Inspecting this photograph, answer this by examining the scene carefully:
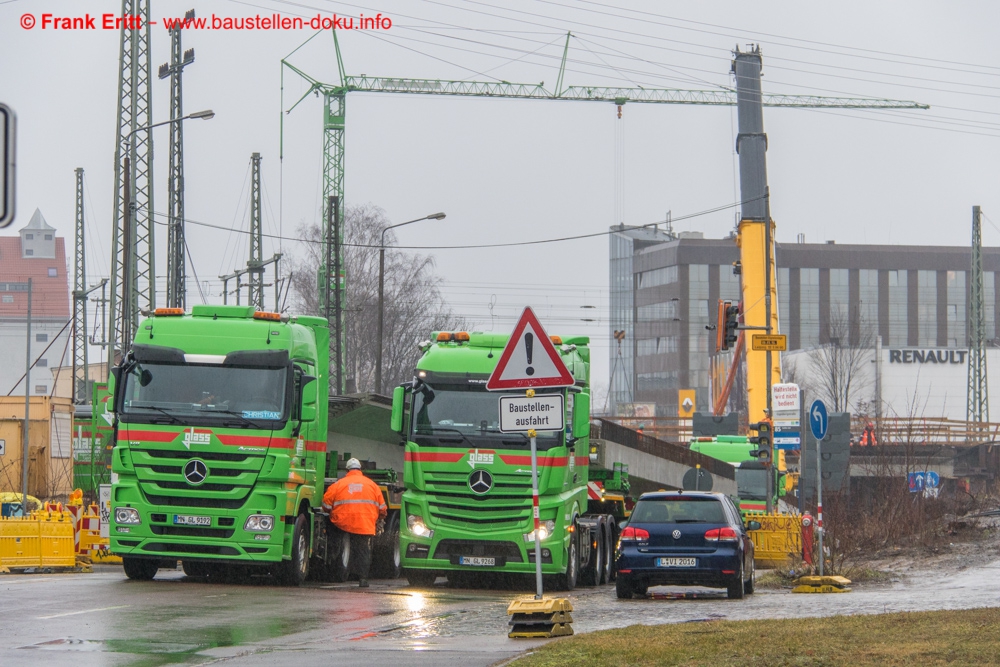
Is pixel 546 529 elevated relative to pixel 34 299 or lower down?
lower down

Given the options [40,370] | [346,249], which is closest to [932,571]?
[346,249]

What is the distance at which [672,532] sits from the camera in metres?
19.5

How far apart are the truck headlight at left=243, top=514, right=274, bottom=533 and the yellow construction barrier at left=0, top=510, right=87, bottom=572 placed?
5.84m

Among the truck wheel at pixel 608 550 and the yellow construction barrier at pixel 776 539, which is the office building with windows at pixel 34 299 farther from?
the truck wheel at pixel 608 550

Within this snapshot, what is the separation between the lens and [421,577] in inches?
845

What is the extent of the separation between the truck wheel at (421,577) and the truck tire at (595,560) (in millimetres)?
2424

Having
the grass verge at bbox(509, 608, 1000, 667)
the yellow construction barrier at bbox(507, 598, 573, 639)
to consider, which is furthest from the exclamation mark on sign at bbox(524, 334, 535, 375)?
the grass verge at bbox(509, 608, 1000, 667)

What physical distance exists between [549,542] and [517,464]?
1176mm

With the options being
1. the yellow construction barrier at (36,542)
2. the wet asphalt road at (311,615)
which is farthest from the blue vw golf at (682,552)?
the yellow construction barrier at (36,542)

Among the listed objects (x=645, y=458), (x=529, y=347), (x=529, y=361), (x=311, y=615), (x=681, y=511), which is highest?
(x=529, y=347)

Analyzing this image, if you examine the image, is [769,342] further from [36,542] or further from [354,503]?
[36,542]

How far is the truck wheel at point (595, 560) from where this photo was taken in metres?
22.6

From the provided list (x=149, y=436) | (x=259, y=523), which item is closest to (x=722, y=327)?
(x=259, y=523)

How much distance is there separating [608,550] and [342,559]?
4.68m
